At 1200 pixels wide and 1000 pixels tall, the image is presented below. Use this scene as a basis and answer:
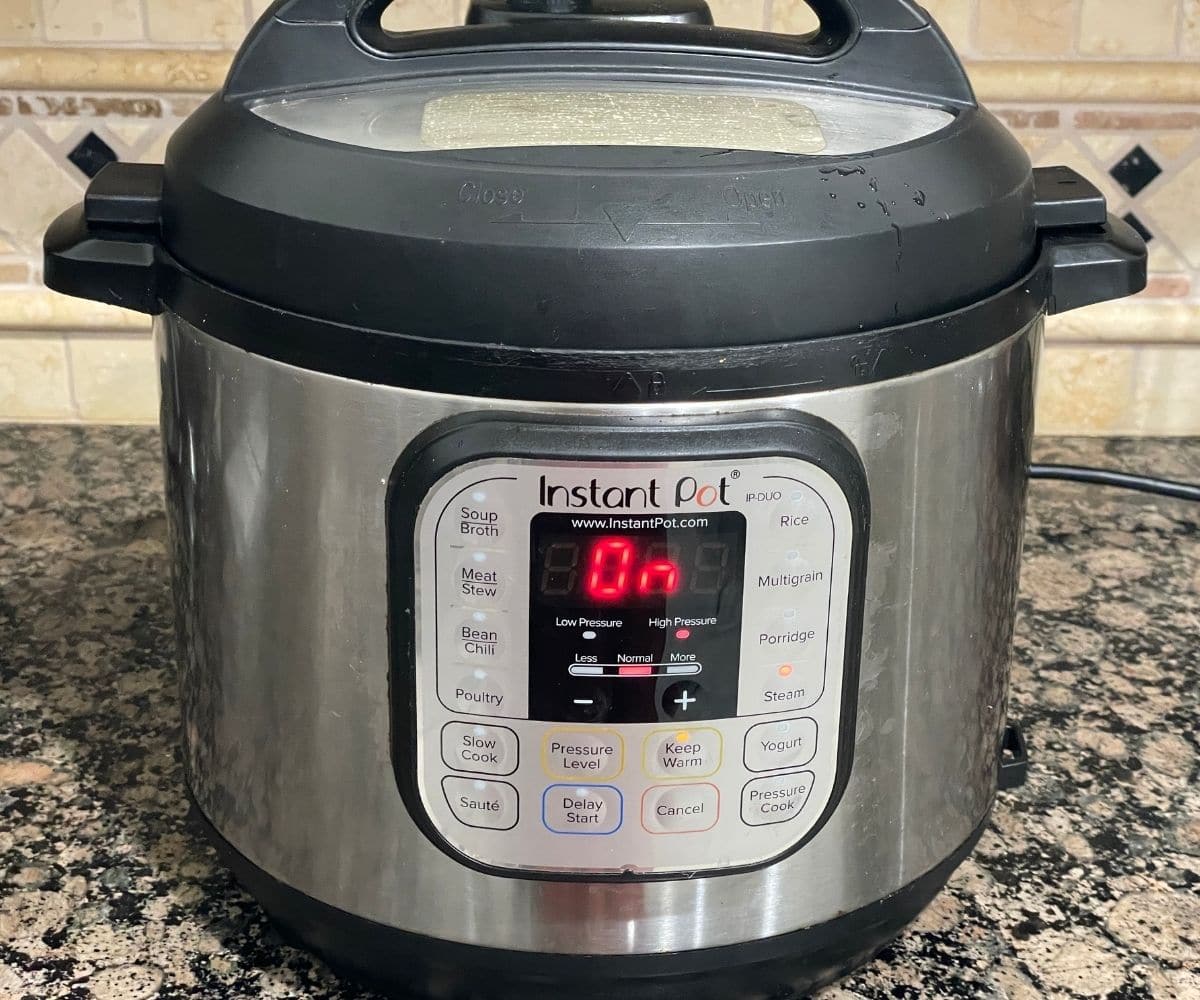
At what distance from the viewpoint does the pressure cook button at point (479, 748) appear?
0.45 metres

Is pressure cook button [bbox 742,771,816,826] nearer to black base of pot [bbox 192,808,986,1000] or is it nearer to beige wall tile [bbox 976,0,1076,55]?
black base of pot [bbox 192,808,986,1000]

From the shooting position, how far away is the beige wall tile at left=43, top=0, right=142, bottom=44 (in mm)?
954

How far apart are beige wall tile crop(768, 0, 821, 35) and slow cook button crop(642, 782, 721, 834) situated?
67cm

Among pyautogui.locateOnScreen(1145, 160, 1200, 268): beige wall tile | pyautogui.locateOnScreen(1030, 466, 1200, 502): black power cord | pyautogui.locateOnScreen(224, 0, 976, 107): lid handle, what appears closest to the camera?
pyautogui.locateOnScreen(224, 0, 976, 107): lid handle

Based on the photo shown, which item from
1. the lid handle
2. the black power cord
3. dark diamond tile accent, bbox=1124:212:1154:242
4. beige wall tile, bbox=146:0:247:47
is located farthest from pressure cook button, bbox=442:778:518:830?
dark diamond tile accent, bbox=1124:212:1154:242

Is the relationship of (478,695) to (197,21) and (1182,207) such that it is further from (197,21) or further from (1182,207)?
(1182,207)

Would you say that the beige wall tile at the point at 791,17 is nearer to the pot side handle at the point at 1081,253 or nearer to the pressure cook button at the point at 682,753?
the pot side handle at the point at 1081,253

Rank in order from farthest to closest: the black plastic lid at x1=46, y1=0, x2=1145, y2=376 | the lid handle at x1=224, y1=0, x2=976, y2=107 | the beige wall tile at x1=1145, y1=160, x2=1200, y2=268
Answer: the beige wall tile at x1=1145, y1=160, x2=1200, y2=268 → the lid handle at x1=224, y1=0, x2=976, y2=107 → the black plastic lid at x1=46, y1=0, x2=1145, y2=376

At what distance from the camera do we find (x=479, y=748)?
456 mm

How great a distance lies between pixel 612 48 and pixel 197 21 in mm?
546

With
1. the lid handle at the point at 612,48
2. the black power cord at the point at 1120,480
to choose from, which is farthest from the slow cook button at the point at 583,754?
the black power cord at the point at 1120,480

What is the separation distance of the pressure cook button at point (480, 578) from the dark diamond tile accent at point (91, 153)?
692 mm

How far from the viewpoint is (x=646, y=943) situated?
477mm

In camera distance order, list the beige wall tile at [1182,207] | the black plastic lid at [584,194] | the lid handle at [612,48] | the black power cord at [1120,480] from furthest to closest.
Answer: the beige wall tile at [1182,207] < the black power cord at [1120,480] < the lid handle at [612,48] < the black plastic lid at [584,194]
